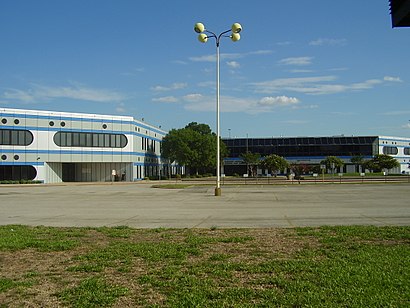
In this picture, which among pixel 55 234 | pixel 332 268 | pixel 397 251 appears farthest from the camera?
pixel 55 234

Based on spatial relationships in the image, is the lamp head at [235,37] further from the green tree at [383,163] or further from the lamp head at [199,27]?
the green tree at [383,163]

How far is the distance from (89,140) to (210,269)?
6392 cm

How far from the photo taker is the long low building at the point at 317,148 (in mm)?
103938

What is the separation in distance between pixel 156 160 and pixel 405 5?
81.8 meters

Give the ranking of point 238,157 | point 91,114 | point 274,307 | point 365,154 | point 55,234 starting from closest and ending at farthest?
point 274,307 < point 55,234 < point 91,114 < point 365,154 < point 238,157

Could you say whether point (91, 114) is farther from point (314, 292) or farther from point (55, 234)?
point (314, 292)

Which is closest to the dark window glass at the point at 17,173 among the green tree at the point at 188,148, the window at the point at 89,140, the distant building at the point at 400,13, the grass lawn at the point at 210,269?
the window at the point at 89,140

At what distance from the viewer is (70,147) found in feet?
219

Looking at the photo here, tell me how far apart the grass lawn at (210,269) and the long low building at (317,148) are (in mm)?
92675

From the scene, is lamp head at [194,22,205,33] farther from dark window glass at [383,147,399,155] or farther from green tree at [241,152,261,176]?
dark window glass at [383,147,399,155]

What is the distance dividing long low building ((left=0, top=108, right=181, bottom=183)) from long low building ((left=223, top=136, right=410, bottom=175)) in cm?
3638

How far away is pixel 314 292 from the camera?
5.61m

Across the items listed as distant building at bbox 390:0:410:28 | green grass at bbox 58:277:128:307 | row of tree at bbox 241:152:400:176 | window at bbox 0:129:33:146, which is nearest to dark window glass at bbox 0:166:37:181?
window at bbox 0:129:33:146

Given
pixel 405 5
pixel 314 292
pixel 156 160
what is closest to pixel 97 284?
pixel 314 292
